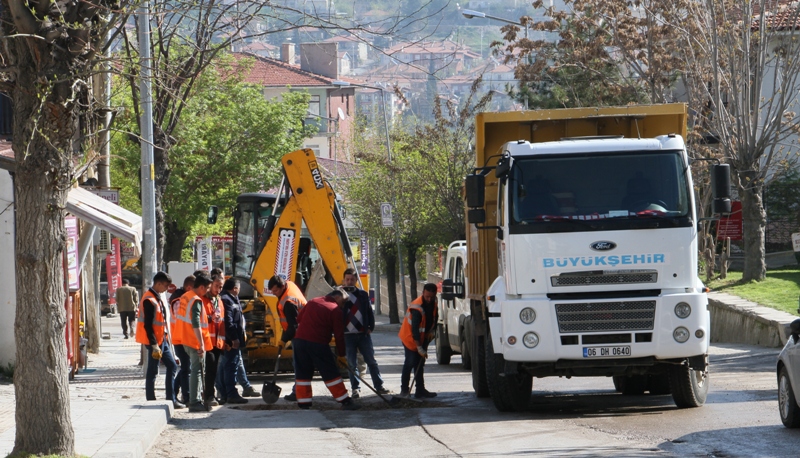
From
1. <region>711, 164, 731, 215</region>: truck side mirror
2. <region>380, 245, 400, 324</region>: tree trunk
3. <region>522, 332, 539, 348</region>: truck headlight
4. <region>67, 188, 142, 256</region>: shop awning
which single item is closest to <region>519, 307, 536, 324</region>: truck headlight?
<region>522, 332, 539, 348</region>: truck headlight

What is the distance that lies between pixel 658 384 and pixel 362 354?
3720 mm

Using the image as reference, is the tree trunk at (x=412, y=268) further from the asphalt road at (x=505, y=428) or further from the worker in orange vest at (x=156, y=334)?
the worker in orange vest at (x=156, y=334)

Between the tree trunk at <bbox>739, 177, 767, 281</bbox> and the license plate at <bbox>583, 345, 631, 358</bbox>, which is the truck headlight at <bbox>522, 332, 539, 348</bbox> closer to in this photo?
the license plate at <bbox>583, 345, 631, 358</bbox>

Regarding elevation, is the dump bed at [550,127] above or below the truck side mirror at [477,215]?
above

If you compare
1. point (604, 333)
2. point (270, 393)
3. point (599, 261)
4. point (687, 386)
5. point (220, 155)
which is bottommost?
point (270, 393)

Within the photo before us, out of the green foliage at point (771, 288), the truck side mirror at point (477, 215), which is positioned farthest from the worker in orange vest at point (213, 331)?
the green foliage at point (771, 288)

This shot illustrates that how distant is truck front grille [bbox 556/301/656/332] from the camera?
12.0m

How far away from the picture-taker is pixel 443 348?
22.2 metres

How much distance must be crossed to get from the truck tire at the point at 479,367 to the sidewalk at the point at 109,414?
3.80 meters

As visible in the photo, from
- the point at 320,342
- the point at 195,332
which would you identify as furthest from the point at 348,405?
the point at 195,332

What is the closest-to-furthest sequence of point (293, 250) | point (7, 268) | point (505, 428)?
1. point (505, 428)
2. point (7, 268)
3. point (293, 250)

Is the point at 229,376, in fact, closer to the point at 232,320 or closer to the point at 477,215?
the point at 232,320

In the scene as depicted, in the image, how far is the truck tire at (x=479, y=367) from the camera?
1427cm

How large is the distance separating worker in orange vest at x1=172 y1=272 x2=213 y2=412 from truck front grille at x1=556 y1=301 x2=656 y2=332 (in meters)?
4.14
